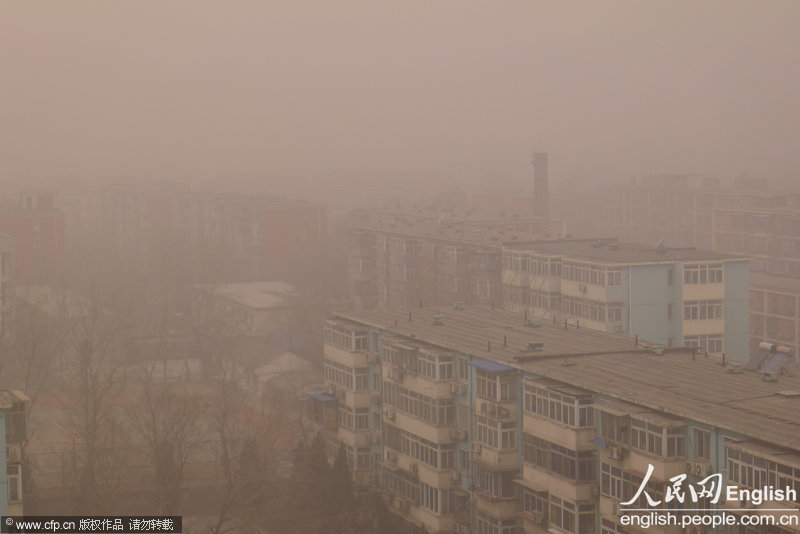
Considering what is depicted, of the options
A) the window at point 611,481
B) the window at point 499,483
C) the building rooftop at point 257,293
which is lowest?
the window at point 499,483

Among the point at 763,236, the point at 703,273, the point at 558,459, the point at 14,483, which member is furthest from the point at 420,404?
the point at 763,236

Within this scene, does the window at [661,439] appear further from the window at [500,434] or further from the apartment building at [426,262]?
the apartment building at [426,262]

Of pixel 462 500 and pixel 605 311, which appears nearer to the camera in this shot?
pixel 462 500

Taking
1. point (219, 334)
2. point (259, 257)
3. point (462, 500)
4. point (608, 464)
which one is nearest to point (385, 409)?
point (462, 500)

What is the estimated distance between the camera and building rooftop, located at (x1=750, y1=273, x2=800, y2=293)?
43.9ft

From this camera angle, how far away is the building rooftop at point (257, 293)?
14.4 m

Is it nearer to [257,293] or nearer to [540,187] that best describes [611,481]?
[257,293]

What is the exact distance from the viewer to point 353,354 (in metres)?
7.93

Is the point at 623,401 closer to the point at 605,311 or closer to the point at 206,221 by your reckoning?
the point at 605,311

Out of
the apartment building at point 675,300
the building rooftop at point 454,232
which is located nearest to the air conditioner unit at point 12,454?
the apartment building at point 675,300

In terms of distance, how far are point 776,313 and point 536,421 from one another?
825 centimetres

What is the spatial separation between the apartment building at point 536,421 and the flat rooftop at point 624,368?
0.01 m

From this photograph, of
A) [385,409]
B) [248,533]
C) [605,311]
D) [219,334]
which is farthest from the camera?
[219,334]

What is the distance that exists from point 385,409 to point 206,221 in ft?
48.2
